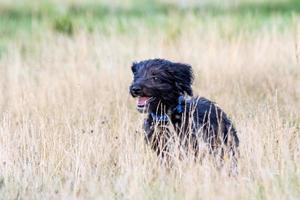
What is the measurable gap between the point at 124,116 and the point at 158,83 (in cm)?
119

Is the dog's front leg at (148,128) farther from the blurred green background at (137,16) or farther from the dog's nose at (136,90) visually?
the blurred green background at (137,16)

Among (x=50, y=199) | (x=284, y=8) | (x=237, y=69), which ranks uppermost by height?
(x=284, y=8)

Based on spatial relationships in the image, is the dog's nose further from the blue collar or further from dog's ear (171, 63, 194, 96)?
dog's ear (171, 63, 194, 96)

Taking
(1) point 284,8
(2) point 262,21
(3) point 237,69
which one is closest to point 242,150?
(3) point 237,69

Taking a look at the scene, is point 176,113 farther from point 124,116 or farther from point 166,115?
point 124,116

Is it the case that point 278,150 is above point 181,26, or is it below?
below

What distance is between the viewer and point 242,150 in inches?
328

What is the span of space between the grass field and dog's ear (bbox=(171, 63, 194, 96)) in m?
0.59

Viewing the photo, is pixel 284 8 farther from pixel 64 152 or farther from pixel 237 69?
pixel 64 152

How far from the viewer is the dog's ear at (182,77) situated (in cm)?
884

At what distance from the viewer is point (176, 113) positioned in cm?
858

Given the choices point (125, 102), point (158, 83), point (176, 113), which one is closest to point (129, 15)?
point (125, 102)

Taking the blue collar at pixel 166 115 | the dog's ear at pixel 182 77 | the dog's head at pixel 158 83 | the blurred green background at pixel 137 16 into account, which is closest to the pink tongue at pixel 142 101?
the dog's head at pixel 158 83

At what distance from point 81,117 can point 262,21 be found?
29.6 feet
